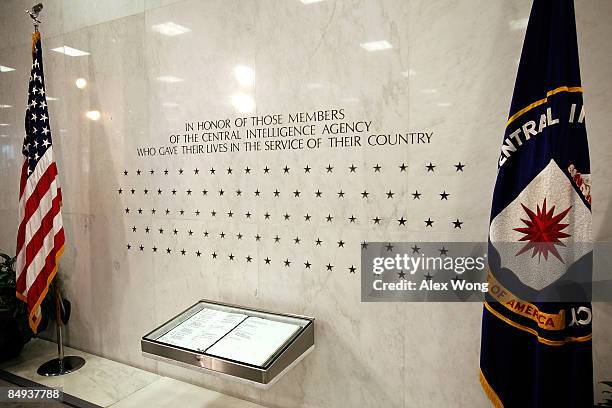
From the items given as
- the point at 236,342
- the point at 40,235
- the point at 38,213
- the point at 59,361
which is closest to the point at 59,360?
the point at 59,361

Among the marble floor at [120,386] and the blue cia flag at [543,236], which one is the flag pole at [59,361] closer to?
the marble floor at [120,386]

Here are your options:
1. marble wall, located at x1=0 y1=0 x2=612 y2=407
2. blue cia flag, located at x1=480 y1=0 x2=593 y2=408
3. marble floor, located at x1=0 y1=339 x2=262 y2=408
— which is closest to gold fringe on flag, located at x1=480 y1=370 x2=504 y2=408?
blue cia flag, located at x1=480 y1=0 x2=593 y2=408

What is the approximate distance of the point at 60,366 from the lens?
2803mm

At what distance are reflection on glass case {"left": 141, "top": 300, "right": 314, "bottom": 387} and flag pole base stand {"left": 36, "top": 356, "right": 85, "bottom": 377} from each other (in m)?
1.23

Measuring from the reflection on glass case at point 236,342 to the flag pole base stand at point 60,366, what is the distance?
1228mm

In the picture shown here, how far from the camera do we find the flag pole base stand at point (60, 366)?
9.09ft

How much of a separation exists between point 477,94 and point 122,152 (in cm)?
231

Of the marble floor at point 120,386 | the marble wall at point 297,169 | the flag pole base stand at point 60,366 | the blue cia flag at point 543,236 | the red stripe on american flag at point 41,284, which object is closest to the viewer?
the blue cia flag at point 543,236

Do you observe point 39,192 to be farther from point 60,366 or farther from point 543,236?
point 543,236

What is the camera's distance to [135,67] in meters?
2.66

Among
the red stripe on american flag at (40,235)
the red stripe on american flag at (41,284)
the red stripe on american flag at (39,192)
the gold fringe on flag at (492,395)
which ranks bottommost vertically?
the gold fringe on flag at (492,395)

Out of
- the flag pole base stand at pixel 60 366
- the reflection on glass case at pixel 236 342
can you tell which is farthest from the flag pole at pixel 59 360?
the reflection on glass case at pixel 236 342

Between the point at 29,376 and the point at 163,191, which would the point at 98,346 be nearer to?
the point at 29,376

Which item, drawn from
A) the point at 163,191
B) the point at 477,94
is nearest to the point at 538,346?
Answer: the point at 477,94
